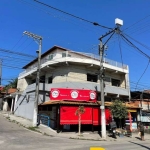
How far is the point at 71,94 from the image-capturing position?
77.5 feet

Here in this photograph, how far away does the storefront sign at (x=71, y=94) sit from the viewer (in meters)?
23.1

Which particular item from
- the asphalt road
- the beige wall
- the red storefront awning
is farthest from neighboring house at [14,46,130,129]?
the asphalt road

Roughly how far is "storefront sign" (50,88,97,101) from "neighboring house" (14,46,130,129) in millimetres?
2650

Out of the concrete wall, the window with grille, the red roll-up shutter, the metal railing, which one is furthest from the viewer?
the window with grille

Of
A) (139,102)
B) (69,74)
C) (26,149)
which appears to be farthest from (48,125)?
(139,102)

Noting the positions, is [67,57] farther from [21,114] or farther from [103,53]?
[21,114]

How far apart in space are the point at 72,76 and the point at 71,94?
14.8ft

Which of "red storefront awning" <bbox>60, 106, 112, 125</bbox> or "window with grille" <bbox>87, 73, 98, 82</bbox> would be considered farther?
"window with grille" <bbox>87, 73, 98, 82</bbox>

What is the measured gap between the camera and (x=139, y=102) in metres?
32.7

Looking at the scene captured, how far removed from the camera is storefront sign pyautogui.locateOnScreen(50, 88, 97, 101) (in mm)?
23062

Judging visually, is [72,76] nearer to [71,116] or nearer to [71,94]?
[71,94]

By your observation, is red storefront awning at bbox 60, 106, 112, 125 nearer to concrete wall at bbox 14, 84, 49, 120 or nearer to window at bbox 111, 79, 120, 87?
concrete wall at bbox 14, 84, 49, 120

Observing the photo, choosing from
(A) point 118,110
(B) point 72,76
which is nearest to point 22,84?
(B) point 72,76

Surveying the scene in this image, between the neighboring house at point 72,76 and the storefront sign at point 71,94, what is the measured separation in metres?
2.65
